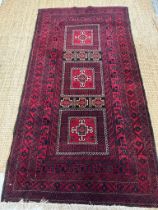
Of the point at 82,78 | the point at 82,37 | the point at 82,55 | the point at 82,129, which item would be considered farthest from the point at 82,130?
the point at 82,37

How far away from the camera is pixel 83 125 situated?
1679 millimetres

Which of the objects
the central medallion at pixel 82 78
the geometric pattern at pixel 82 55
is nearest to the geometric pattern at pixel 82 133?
the central medallion at pixel 82 78

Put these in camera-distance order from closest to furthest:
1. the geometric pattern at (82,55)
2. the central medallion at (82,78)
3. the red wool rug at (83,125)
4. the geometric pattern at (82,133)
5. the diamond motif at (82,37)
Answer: the red wool rug at (83,125) → the geometric pattern at (82,133) → the central medallion at (82,78) → the geometric pattern at (82,55) → the diamond motif at (82,37)

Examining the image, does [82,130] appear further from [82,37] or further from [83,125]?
[82,37]

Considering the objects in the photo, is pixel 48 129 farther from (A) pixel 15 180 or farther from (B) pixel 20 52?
(B) pixel 20 52

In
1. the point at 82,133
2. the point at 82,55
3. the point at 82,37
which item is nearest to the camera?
the point at 82,133

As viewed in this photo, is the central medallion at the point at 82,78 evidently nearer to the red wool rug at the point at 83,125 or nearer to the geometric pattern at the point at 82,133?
the red wool rug at the point at 83,125

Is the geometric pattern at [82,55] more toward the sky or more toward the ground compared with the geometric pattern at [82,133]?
more toward the sky

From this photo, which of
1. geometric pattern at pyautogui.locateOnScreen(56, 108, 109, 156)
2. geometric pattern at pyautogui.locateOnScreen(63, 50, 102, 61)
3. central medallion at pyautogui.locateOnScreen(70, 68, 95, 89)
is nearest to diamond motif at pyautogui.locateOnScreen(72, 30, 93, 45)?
geometric pattern at pyautogui.locateOnScreen(63, 50, 102, 61)

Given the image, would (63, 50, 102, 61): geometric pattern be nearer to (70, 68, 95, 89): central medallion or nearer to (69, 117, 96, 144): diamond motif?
(70, 68, 95, 89): central medallion

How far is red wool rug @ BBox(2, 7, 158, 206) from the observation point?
4.63 feet

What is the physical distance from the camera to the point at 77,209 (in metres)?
1.34

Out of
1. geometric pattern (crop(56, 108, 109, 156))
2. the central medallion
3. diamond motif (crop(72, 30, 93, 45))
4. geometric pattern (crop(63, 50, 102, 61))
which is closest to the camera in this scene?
geometric pattern (crop(56, 108, 109, 156))

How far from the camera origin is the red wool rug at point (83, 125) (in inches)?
55.5
